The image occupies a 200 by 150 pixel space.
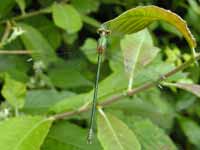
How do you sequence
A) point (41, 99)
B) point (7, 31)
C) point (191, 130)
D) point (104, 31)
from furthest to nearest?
point (191, 130) < point (7, 31) < point (41, 99) < point (104, 31)

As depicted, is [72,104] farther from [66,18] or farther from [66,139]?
[66,18]

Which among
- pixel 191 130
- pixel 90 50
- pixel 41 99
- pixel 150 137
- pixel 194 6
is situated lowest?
pixel 191 130

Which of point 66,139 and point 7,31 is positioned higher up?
point 7,31

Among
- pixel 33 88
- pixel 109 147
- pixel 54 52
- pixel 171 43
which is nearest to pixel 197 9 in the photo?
pixel 171 43

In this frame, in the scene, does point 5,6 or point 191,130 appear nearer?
point 5,6

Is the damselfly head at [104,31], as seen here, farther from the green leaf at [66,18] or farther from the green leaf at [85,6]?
the green leaf at [85,6]

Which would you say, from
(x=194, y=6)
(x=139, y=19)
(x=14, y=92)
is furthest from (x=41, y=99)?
(x=194, y=6)

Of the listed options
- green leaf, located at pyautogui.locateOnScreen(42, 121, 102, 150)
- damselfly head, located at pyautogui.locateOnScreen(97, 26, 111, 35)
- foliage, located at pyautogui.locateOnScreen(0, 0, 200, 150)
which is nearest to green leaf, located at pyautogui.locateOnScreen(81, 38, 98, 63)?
foliage, located at pyautogui.locateOnScreen(0, 0, 200, 150)

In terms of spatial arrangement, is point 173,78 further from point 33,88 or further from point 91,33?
point 91,33
